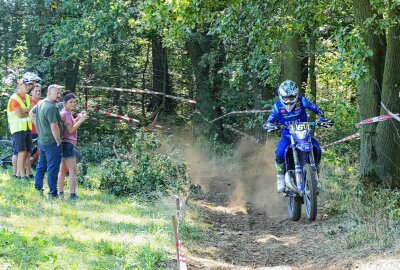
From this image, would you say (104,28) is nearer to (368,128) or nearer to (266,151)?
(266,151)

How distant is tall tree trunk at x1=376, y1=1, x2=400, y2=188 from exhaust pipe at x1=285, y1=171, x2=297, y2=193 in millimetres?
1551

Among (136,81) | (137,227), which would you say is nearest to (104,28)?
(136,81)

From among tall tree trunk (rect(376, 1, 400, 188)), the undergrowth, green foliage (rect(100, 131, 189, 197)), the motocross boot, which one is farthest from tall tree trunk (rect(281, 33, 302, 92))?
the motocross boot

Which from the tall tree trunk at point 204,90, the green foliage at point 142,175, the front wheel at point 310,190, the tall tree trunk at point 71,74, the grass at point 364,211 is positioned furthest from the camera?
the tall tree trunk at point 71,74

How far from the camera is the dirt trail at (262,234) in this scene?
23.6 ft

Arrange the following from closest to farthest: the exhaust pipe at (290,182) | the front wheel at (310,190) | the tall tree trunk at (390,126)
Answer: the front wheel at (310,190) < the exhaust pipe at (290,182) < the tall tree trunk at (390,126)

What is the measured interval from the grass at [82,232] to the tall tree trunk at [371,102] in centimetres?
328

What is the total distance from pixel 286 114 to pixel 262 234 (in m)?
1.92

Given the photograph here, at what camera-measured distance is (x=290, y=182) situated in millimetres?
9273

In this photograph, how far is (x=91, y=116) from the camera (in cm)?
2231

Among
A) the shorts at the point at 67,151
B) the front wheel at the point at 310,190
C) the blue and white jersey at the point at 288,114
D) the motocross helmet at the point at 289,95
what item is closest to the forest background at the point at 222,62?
the motocross helmet at the point at 289,95

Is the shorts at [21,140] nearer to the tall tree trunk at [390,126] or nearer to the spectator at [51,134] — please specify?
the spectator at [51,134]

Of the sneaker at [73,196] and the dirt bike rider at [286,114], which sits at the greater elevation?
the dirt bike rider at [286,114]

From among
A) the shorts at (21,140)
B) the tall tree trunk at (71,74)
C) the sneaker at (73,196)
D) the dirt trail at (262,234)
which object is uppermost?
the tall tree trunk at (71,74)
